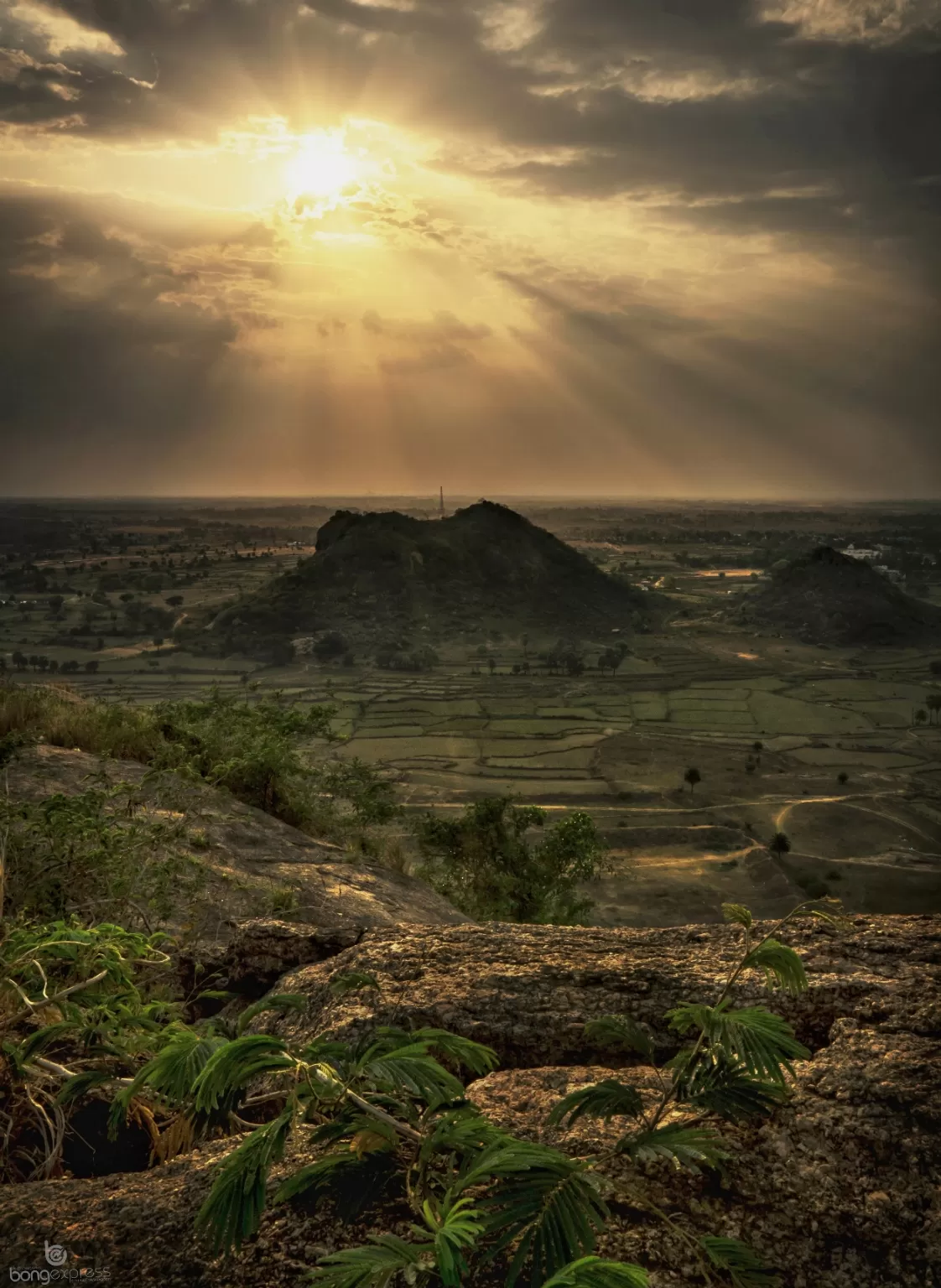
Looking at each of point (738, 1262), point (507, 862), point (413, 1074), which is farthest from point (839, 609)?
point (413, 1074)

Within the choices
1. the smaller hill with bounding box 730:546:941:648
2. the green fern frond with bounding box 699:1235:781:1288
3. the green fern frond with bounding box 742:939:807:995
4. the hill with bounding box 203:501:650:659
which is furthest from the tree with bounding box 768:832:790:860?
the smaller hill with bounding box 730:546:941:648

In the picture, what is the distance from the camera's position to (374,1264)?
1.58 meters

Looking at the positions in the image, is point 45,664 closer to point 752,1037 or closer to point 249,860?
→ point 249,860

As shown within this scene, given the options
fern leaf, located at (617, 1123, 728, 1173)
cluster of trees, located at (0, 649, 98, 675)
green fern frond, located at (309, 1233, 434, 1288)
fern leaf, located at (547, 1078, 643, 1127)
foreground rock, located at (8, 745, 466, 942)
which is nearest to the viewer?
green fern frond, located at (309, 1233, 434, 1288)

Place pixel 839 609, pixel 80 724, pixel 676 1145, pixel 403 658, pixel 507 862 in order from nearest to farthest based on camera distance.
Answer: pixel 676 1145 → pixel 80 724 → pixel 507 862 → pixel 403 658 → pixel 839 609

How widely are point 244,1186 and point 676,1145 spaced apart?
3.68 feet

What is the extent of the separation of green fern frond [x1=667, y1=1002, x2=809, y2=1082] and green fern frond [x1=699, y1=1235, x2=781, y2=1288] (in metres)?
0.43

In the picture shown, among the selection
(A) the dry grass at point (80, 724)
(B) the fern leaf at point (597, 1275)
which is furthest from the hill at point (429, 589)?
(B) the fern leaf at point (597, 1275)

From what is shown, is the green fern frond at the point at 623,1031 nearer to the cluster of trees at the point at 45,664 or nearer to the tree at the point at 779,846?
the tree at the point at 779,846

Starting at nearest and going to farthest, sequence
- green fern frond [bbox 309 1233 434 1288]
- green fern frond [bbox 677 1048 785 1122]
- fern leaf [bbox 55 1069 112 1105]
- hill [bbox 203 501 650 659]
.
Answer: green fern frond [bbox 309 1233 434 1288] → green fern frond [bbox 677 1048 785 1122] → fern leaf [bbox 55 1069 112 1105] → hill [bbox 203 501 650 659]

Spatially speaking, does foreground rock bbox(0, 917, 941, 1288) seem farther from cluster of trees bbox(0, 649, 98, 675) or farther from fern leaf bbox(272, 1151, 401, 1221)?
cluster of trees bbox(0, 649, 98, 675)

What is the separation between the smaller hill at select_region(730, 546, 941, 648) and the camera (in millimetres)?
113375

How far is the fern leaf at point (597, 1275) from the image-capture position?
1438mm

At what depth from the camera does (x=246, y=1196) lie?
184cm
